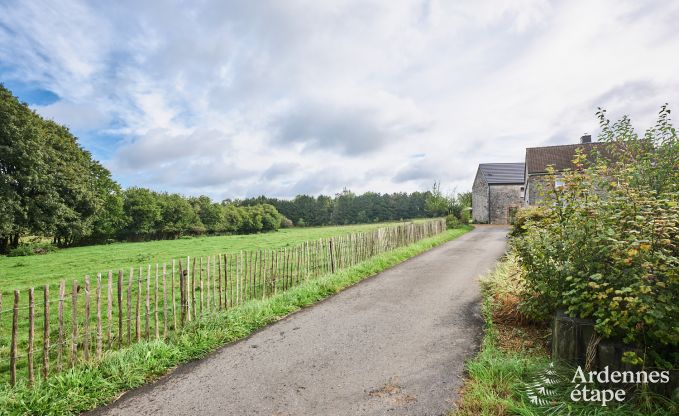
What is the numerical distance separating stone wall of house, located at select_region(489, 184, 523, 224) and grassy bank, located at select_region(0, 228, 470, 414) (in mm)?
40018

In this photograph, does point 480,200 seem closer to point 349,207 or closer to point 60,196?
point 60,196

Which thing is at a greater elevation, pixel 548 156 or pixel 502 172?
pixel 548 156

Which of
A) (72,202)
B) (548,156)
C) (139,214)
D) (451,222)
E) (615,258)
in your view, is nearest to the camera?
(615,258)

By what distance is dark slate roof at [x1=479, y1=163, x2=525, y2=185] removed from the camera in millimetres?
42719

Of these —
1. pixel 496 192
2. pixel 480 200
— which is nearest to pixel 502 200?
pixel 496 192

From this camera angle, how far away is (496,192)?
1660 inches

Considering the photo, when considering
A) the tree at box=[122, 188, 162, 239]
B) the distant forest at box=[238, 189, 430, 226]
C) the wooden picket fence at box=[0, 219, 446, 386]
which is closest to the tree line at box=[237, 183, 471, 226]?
the distant forest at box=[238, 189, 430, 226]

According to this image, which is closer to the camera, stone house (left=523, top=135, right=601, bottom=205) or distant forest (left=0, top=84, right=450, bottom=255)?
distant forest (left=0, top=84, right=450, bottom=255)

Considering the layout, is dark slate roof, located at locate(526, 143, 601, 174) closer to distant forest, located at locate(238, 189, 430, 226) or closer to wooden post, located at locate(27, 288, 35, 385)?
wooden post, located at locate(27, 288, 35, 385)

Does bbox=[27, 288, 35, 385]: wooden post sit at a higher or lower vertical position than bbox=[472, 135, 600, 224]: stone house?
lower

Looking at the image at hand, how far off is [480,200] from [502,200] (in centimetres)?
292

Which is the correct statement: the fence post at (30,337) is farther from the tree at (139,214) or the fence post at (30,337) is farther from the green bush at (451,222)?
the tree at (139,214)

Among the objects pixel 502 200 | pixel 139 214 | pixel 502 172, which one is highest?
pixel 502 172

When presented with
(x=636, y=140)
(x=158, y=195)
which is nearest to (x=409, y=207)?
(x=158, y=195)
